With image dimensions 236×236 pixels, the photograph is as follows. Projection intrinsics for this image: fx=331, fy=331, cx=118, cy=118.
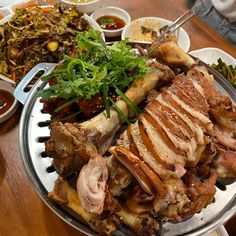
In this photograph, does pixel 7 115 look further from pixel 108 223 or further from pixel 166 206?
pixel 166 206

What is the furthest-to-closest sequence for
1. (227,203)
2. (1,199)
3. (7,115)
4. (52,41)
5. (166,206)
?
1. (52,41)
2. (7,115)
3. (1,199)
4. (227,203)
5. (166,206)

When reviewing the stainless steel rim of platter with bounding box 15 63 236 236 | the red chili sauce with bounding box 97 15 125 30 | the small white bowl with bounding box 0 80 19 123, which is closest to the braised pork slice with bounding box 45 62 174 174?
the stainless steel rim of platter with bounding box 15 63 236 236

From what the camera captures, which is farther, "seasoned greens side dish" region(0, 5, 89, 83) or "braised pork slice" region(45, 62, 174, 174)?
"seasoned greens side dish" region(0, 5, 89, 83)

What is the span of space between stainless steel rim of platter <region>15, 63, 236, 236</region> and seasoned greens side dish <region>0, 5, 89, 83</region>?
1.53 feet

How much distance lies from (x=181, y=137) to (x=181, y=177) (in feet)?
0.61

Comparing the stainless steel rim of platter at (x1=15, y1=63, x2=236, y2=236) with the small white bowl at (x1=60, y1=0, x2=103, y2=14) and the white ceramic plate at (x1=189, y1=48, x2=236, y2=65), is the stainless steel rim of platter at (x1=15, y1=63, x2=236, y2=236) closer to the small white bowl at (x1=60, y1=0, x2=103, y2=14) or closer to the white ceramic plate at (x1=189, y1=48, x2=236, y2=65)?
the white ceramic plate at (x1=189, y1=48, x2=236, y2=65)

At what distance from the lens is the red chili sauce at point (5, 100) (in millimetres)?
2248

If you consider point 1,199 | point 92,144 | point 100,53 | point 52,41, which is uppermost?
point 100,53

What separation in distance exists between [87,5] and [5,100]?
124 cm

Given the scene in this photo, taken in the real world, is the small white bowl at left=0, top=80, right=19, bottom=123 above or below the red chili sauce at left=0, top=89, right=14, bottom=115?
above

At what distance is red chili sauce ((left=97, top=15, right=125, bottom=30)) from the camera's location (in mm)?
2986

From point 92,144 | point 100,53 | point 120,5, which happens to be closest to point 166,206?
point 92,144

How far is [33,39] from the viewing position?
2531mm

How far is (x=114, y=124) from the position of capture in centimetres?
169
